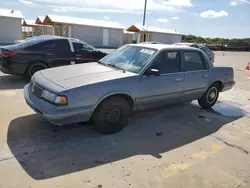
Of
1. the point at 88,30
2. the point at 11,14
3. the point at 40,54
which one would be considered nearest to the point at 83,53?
the point at 40,54

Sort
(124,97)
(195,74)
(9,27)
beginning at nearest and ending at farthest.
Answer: (124,97) < (195,74) < (9,27)

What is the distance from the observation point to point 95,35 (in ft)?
100

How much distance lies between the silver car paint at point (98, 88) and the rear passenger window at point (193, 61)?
13 centimetres

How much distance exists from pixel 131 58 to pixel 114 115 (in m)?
1.31

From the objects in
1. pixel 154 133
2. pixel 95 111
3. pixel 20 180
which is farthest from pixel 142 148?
pixel 20 180

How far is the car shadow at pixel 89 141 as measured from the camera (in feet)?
10.5

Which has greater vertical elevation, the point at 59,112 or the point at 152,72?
the point at 152,72

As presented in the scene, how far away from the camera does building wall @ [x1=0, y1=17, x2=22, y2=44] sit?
79.3 feet

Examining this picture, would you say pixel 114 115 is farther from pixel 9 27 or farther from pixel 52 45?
pixel 9 27

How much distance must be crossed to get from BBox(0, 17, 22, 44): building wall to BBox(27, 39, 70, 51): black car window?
65.2 feet

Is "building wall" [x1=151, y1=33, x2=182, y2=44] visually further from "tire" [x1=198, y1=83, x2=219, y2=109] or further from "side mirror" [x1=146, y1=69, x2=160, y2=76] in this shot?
"side mirror" [x1=146, y1=69, x2=160, y2=76]

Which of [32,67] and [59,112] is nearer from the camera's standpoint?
[59,112]

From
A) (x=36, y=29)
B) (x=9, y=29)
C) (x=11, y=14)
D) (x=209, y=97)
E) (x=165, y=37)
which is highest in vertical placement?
(x=11, y=14)

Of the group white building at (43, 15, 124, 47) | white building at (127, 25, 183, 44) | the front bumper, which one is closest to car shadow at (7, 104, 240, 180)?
the front bumper
